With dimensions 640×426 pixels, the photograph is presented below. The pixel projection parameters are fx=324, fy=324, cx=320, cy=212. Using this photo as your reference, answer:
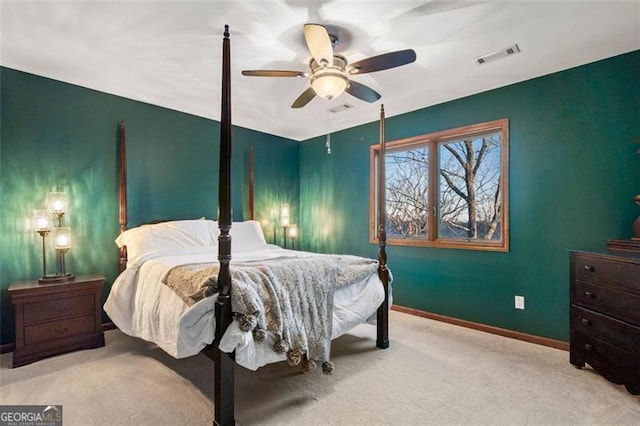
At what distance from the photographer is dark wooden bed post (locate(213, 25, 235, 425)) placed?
1.79 metres

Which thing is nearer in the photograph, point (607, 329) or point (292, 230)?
point (607, 329)

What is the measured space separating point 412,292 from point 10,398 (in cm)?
368

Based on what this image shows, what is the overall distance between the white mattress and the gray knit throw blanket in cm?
8

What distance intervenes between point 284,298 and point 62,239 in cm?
228

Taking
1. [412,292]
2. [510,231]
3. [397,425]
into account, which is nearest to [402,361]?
[397,425]

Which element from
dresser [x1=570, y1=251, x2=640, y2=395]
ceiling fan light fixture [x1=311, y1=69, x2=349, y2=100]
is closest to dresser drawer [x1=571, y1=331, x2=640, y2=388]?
dresser [x1=570, y1=251, x2=640, y2=395]

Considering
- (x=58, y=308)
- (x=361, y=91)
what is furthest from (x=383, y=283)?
(x=58, y=308)

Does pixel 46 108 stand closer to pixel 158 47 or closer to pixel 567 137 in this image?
pixel 158 47

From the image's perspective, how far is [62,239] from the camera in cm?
292

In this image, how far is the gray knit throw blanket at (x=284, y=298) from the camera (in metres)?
1.86

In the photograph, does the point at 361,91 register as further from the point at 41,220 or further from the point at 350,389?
the point at 41,220

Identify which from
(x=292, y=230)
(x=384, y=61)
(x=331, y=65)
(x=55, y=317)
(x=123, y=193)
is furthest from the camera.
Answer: (x=292, y=230)

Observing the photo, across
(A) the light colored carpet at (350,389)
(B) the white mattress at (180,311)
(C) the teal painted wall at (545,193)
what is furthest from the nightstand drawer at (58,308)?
(C) the teal painted wall at (545,193)

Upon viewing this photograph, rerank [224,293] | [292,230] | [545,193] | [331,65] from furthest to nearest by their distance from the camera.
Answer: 1. [292,230]
2. [545,193]
3. [331,65]
4. [224,293]
